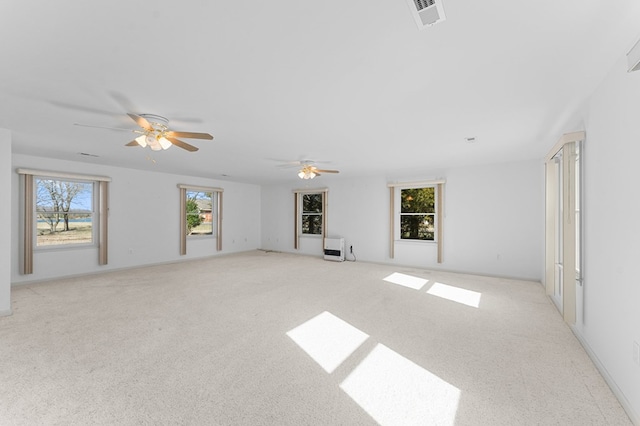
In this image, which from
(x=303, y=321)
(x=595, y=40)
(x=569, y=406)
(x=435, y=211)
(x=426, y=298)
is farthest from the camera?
(x=435, y=211)

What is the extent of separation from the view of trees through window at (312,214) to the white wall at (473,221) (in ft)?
2.46

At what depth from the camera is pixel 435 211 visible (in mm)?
6055

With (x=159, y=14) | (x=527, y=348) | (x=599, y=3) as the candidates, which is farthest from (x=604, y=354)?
(x=159, y=14)

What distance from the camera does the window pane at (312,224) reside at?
27.0 feet

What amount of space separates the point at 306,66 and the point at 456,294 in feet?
12.9

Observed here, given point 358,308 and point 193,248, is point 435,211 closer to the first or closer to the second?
point 358,308

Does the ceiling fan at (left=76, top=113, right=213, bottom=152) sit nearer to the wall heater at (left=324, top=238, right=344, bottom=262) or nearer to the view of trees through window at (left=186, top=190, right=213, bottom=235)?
the view of trees through window at (left=186, top=190, right=213, bottom=235)

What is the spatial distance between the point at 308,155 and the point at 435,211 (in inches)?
131

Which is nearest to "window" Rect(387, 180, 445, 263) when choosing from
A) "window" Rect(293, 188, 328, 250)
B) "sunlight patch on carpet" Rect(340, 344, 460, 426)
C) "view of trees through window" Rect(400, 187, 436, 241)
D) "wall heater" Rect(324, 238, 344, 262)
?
"view of trees through window" Rect(400, 187, 436, 241)

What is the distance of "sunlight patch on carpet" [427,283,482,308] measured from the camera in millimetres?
3811

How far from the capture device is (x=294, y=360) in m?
2.25

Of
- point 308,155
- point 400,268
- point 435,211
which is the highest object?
point 308,155

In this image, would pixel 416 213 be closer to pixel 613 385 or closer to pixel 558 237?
pixel 558 237

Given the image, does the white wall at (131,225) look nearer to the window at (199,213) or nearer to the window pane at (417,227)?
the window at (199,213)
